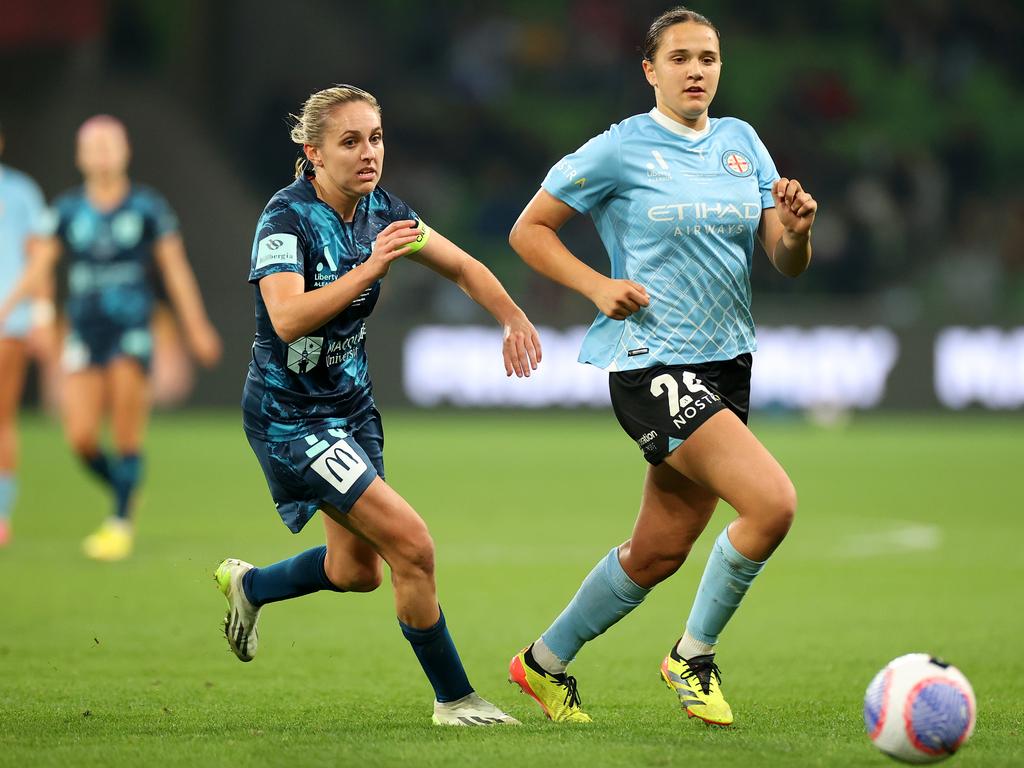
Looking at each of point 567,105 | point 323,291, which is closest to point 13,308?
point 323,291

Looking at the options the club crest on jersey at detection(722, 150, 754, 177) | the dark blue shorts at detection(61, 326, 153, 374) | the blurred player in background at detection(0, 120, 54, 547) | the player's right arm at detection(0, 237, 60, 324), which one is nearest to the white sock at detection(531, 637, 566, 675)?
the club crest on jersey at detection(722, 150, 754, 177)

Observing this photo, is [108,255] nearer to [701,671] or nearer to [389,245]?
[389,245]

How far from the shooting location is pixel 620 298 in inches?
201

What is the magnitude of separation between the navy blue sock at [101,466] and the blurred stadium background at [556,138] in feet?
34.9

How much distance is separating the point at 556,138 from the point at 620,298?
20.1m

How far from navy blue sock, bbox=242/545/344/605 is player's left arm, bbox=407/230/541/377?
1.07m

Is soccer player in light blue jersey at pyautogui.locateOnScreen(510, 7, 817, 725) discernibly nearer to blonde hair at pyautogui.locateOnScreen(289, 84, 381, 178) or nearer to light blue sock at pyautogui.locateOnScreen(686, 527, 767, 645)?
light blue sock at pyautogui.locateOnScreen(686, 527, 767, 645)

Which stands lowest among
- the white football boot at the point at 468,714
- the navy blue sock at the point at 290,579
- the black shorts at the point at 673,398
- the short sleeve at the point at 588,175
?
the white football boot at the point at 468,714

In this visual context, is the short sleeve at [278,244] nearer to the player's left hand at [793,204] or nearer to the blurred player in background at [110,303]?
A: the player's left hand at [793,204]

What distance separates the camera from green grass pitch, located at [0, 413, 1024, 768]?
15.9ft

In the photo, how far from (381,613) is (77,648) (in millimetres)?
1798

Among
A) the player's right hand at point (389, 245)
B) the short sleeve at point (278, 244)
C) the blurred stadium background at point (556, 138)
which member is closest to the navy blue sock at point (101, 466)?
the short sleeve at point (278, 244)

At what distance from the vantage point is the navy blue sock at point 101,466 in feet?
32.0

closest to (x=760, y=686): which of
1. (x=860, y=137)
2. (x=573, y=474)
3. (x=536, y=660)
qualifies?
(x=536, y=660)
